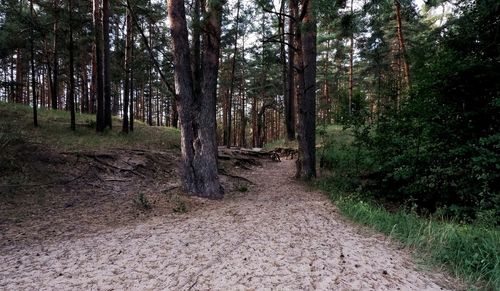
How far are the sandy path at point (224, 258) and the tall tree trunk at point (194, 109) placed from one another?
5.87 feet

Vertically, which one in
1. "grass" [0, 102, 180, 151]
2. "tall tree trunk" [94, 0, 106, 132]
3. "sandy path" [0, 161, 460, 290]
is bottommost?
"sandy path" [0, 161, 460, 290]

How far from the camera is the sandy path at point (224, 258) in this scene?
10.6 feet

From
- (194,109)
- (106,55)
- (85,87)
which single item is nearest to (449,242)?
(194,109)

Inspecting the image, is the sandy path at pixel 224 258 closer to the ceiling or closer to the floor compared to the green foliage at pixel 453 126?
closer to the floor

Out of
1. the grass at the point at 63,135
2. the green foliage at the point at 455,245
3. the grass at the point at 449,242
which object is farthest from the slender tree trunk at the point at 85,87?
the green foliage at the point at 455,245

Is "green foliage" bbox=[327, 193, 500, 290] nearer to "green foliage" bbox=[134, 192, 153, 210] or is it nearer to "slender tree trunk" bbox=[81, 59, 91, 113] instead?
"green foliage" bbox=[134, 192, 153, 210]

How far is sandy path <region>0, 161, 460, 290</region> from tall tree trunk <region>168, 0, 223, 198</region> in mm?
1790

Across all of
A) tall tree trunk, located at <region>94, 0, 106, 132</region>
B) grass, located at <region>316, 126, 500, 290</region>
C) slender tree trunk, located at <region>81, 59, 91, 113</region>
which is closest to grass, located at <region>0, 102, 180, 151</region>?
tall tree trunk, located at <region>94, 0, 106, 132</region>

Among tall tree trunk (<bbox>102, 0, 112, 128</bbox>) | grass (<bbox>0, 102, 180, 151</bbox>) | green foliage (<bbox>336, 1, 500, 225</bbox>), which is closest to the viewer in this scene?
green foliage (<bbox>336, 1, 500, 225</bbox>)

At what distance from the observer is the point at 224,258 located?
3803 mm

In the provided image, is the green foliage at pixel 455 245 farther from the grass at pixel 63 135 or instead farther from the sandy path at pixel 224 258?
the grass at pixel 63 135

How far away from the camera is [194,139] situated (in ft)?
24.4

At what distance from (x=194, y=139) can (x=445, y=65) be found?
6.24m

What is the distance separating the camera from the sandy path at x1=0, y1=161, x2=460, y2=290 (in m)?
3.22
